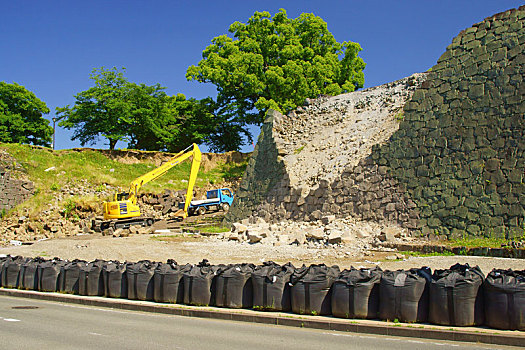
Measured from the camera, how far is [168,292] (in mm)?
10211

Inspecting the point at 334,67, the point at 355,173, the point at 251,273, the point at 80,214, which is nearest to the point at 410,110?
the point at 355,173

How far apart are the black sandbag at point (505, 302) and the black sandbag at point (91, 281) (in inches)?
338

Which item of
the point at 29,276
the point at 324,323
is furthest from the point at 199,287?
the point at 29,276

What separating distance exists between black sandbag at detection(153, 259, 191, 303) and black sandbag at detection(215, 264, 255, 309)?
102 centimetres

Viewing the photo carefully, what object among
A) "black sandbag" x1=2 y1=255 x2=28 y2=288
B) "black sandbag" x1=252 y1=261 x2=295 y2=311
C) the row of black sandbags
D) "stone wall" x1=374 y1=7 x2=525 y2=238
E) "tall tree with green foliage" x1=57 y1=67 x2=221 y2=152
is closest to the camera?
the row of black sandbags

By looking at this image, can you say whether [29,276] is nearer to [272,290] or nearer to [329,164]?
[272,290]

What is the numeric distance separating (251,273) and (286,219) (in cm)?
1252

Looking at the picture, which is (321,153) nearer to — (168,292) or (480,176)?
(480,176)

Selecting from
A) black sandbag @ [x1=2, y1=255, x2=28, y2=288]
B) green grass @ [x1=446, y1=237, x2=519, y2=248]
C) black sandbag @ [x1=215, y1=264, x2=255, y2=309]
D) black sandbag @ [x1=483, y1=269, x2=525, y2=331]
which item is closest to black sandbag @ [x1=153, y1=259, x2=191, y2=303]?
black sandbag @ [x1=215, y1=264, x2=255, y2=309]

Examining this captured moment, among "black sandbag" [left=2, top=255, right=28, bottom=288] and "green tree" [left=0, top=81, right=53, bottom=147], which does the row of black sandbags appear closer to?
"black sandbag" [left=2, top=255, right=28, bottom=288]

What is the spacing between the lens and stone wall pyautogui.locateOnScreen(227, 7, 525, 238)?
51.7 ft

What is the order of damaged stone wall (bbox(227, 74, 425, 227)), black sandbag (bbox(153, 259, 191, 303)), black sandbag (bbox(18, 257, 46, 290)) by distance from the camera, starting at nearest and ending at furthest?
black sandbag (bbox(153, 259, 191, 303)) → black sandbag (bbox(18, 257, 46, 290)) → damaged stone wall (bbox(227, 74, 425, 227))

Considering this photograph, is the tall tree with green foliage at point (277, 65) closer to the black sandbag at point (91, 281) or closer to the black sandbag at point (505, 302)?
the black sandbag at point (91, 281)

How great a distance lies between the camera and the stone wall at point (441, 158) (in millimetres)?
15766
